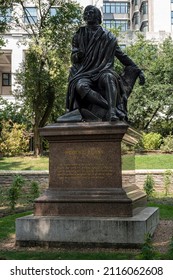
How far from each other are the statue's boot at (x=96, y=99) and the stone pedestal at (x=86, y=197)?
65 centimetres

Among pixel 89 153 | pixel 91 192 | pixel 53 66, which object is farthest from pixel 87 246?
pixel 53 66

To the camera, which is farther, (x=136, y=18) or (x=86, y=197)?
(x=136, y=18)

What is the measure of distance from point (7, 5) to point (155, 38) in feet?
67.5

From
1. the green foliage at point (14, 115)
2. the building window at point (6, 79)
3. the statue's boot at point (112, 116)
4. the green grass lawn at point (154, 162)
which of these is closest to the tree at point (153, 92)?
the green foliage at point (14, 115)

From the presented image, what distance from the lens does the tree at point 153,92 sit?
31.5 m

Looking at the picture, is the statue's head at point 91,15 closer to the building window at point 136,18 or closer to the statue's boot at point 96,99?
the statue's boot at point 96,99

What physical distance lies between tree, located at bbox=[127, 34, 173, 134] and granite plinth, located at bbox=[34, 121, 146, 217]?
2476cm

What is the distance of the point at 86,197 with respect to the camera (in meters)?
6.84

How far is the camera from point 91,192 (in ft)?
22.6

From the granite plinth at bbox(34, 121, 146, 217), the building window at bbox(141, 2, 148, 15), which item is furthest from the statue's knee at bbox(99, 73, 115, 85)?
the building window at bbox(141, 2, 148, 15)

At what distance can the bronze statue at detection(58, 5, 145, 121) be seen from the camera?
761cm

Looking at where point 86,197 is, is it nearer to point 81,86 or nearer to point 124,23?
point 81,86

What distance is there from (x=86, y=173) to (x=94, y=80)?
1935mm

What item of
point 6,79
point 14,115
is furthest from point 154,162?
point 6,79
